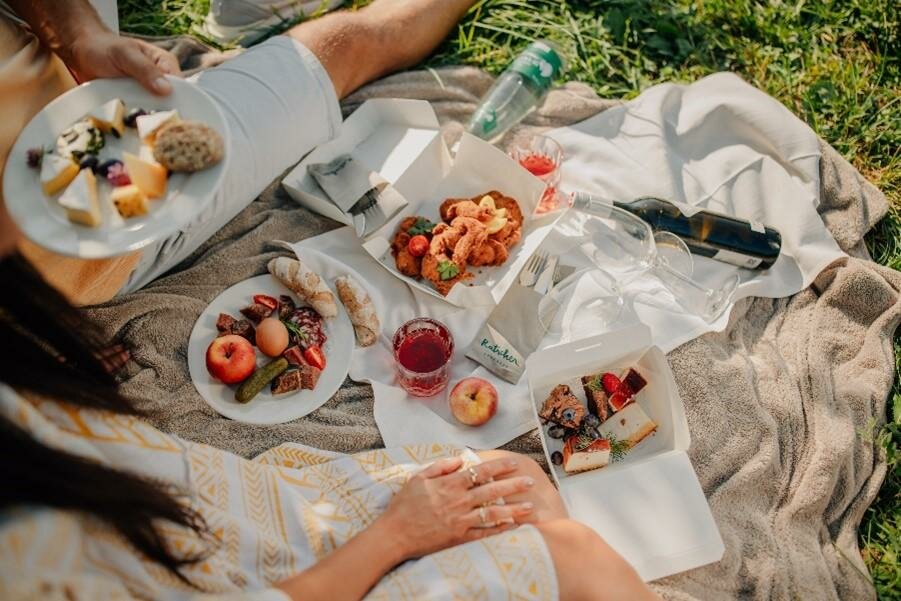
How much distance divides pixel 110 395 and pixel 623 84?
2265mm

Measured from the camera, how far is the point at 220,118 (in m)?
1.64

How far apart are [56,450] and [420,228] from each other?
137 centimetres

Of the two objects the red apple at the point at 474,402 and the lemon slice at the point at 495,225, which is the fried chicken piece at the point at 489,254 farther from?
the red apple at the point at 474,402

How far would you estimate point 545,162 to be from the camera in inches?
99.3

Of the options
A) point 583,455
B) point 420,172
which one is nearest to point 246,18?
point 420,172

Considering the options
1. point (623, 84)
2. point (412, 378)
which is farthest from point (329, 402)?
point (623, 84)

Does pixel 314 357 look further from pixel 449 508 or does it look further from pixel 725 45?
pixel 725 45

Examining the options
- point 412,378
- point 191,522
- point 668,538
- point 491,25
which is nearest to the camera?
point 191,522

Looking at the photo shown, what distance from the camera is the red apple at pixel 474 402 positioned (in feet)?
6.62

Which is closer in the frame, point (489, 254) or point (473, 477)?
point (473, 477)

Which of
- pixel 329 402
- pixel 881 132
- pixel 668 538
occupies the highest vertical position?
pixel 881 132

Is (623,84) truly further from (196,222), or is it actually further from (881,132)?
(196,222)

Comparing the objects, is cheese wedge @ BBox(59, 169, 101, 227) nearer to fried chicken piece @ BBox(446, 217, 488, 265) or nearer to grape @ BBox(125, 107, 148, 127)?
grape @ BBox(125, 107, 148, 127)

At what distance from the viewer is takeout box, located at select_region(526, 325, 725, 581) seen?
1818 mm
